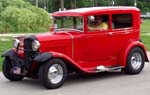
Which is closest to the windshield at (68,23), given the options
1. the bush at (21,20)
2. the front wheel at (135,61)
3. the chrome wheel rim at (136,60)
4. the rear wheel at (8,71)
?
the rear wheel at (8,71)

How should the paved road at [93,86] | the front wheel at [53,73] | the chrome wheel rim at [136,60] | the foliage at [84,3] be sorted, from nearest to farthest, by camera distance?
the paved road at [93,86]
the front wheel at [53,73]
the chrome wheel rim at [136,60]
the foliage at [84,3]

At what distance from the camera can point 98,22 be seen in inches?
439

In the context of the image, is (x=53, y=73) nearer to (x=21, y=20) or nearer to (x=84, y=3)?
(x=21, y=20)

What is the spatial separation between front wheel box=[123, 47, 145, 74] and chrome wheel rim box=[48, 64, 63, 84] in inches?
83.8

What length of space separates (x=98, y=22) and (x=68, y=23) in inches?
27.9

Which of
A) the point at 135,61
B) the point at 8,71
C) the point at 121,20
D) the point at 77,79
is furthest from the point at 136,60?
the point at 8,71

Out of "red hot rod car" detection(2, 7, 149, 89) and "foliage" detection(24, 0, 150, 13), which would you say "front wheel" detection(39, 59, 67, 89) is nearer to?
"red hot rod car" detection(2, 7, 149, 89)

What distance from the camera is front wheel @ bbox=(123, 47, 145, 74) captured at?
11.5 meters

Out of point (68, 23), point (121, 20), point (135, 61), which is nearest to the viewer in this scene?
point (68, 23)

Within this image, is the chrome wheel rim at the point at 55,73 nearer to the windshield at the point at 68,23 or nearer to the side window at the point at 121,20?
the windshield at the point at 68,23

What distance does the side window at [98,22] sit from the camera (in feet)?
36.0

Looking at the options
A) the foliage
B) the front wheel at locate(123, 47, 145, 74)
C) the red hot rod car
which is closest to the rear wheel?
the red hot rod car

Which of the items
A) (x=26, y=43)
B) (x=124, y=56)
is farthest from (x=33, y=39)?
(x=124, y=56)

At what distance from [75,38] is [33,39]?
1053 millimetres
